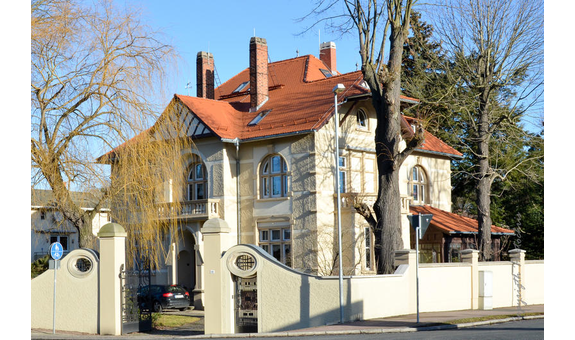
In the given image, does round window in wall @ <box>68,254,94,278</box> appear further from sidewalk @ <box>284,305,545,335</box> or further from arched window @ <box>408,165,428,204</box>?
arched window @ <box>408,165,428,204</box>

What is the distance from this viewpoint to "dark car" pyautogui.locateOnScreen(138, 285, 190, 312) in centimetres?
2986

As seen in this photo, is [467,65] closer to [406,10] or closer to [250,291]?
[406,10]

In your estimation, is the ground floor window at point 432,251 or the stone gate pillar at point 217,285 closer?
the stone gate pillar at point 217,285

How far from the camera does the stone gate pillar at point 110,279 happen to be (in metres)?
20.8

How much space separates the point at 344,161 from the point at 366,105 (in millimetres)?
2881

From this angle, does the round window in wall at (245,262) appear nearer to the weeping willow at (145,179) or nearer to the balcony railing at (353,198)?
the weeping willow at (145,179)

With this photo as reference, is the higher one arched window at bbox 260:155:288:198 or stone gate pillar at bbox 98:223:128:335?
arched window at bbox 260:155:288:198

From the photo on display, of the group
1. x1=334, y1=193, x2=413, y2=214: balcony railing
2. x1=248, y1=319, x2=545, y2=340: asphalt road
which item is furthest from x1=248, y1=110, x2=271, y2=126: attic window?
x1=248, y1=319, x2=545, y2=340: asphalt road

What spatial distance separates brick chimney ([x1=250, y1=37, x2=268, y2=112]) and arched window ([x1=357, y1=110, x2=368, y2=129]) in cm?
523

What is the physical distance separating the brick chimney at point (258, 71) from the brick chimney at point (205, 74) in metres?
3.62

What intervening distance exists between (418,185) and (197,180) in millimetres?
11520

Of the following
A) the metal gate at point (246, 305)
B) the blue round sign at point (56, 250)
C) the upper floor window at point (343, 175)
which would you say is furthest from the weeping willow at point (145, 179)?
the upper floor window at point (343, 175)

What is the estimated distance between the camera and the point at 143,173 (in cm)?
2305
